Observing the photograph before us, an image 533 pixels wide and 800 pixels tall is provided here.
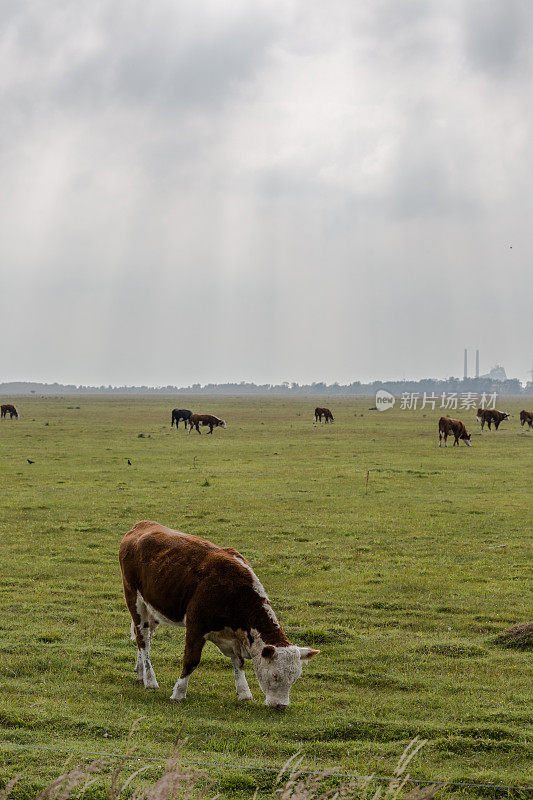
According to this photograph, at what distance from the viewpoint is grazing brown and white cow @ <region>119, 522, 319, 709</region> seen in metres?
7.32

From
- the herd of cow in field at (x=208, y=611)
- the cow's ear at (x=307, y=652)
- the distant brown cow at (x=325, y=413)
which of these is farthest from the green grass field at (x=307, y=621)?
the distant brown cow at (x=325, y=413)

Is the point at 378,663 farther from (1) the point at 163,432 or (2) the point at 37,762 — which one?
(1) the point at 163,432

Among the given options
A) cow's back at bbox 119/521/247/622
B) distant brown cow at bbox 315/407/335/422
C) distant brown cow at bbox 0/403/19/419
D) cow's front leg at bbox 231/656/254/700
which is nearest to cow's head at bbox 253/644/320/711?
cow's front leg at bbox 231/656/254/700

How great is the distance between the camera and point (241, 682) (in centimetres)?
793

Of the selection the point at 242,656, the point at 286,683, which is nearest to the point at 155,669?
the point at 242,656

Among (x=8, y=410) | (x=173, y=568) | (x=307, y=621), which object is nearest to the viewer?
(x=173, y=568)

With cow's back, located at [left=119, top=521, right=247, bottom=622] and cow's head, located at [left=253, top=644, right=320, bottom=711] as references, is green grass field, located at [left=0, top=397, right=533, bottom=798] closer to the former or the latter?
cow's head, located at [left=253, top=644, right=320, bottom=711]

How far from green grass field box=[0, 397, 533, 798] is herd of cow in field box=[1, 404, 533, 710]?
1.30ft

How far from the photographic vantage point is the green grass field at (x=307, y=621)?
6820 mm

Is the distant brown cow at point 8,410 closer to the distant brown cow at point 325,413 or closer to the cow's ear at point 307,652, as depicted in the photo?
the distant brown cow at point 325,413

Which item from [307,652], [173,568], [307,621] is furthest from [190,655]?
[307,621]

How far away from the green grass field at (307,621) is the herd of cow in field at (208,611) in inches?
15.6

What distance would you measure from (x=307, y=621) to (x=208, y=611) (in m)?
3.78

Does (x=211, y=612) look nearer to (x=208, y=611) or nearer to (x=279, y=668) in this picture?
(x=208, y=611)
